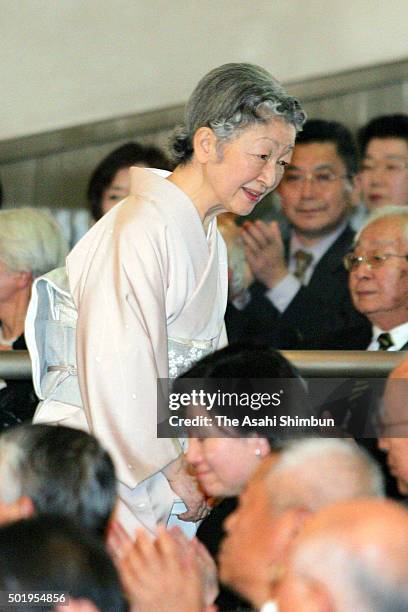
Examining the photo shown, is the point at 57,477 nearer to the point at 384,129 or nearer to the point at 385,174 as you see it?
the point at 385,174

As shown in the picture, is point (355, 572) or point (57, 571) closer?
point (355, 572)

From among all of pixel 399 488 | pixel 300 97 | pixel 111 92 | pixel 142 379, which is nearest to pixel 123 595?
pixel 399 488

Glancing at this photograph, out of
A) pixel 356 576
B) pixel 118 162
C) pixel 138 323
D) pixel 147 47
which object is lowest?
pixel 356 576

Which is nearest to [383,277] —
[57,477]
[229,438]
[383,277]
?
[383,277]

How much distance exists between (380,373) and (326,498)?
1.19 meters

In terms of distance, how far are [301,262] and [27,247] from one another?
106 centimetres

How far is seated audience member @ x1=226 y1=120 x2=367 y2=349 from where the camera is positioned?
394cm

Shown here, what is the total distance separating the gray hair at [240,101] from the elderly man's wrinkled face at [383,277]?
68 cm

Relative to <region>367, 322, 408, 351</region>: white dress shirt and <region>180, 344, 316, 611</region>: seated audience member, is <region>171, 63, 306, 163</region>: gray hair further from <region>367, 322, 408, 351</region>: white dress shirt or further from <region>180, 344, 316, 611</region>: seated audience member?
<region>367, 322, 408, 351</region>: white dress shirt

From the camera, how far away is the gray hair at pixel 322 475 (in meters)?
1.81

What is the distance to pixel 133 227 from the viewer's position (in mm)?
2840

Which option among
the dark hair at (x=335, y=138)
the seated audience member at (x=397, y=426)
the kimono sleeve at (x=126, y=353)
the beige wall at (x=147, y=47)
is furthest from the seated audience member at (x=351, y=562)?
the beige wall at (x=147, y=47)

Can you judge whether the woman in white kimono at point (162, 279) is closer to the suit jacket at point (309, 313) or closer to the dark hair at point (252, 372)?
the dark hair at point (252, 372)

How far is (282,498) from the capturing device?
6.07 ft
